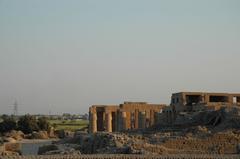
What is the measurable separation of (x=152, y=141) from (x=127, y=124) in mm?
20163

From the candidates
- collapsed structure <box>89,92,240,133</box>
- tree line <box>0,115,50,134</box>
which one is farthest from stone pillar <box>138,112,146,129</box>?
tree line <box>0,115,50,134</box>

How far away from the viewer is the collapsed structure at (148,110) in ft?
131

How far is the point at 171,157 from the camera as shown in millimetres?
13625

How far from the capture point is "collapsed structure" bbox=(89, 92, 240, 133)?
39938 mm

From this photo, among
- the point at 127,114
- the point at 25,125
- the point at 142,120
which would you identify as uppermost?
the point at 127,114

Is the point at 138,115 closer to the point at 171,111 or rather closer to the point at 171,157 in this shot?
the point at 171,111

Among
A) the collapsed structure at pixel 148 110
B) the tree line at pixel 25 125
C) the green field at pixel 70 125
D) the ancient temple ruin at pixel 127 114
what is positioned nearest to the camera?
the collapsed structure at pixel 148 110

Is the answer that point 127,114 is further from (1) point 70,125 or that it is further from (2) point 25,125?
(1) point 70,125

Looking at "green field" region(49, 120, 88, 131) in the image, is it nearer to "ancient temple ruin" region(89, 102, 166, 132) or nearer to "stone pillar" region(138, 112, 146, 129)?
"ancient temple ruin" region(89, 102, 166, 132)

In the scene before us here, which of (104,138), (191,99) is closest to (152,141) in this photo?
(104,138)

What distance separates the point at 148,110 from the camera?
4253 cm

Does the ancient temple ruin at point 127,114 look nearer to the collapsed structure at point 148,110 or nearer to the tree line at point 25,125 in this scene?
the collapsed structure at point 148,110

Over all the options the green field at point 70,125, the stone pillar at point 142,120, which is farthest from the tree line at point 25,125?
the stone pillar at point 142,120

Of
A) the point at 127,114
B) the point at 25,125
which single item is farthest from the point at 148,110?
the point at 25,125
